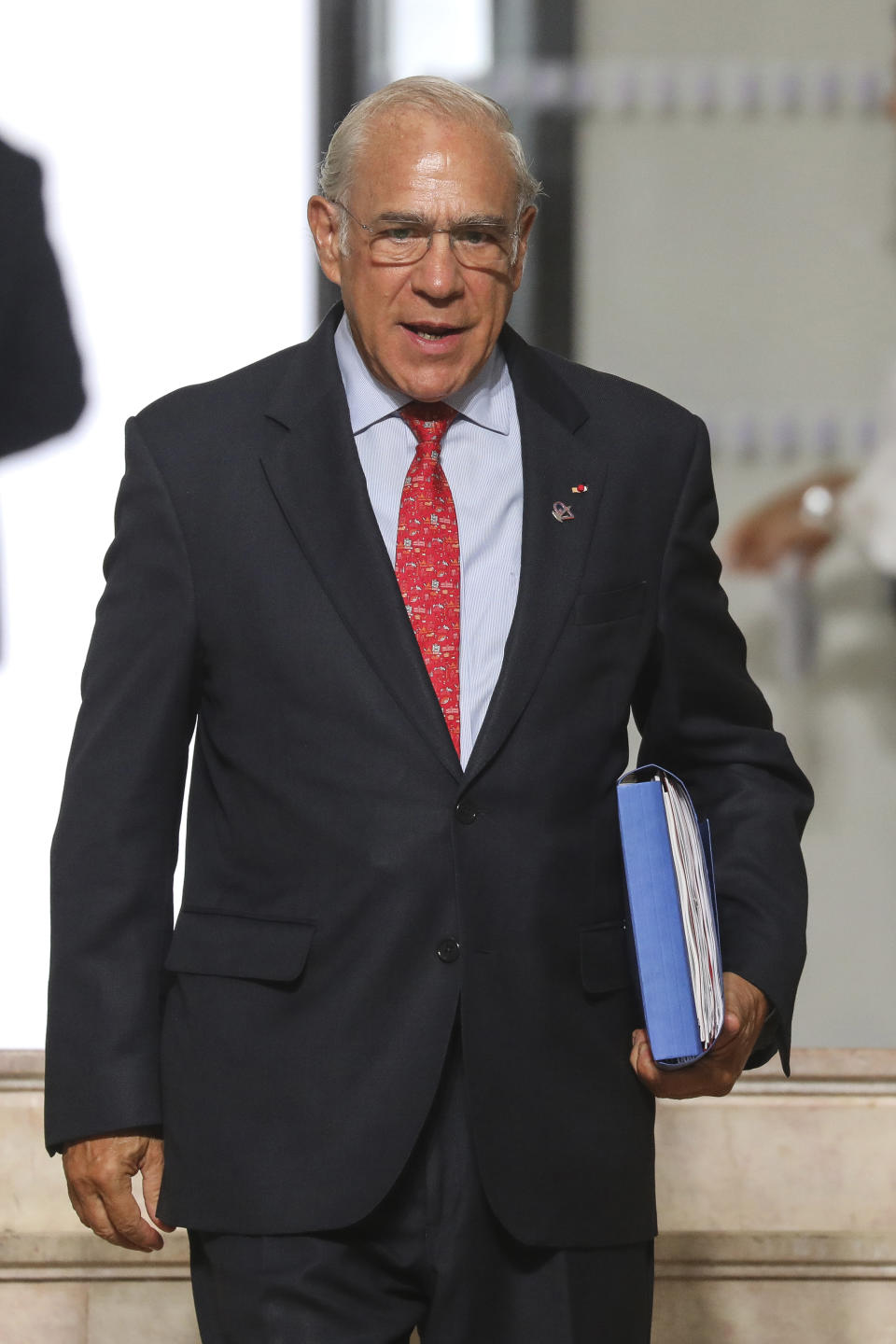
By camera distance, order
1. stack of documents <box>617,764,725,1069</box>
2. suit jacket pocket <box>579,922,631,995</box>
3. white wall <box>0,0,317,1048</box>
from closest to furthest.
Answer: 1. stack of documents <box>617,764,725,1069</box>
2. suit jacket pocket <box>579,922,631,995</box>
3. white wall <box>0,0,317,1048</box>

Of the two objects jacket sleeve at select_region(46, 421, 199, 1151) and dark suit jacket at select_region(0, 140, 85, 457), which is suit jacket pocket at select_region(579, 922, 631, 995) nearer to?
jacket sleeve at select_region(46, 421, 199, 1151)

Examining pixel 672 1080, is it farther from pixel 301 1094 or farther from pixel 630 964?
pixel 301 1094

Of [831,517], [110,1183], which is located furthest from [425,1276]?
[831,517]

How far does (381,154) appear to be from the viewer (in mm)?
2094

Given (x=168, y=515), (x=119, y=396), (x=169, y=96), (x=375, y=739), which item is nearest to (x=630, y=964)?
(x=375, y=739)

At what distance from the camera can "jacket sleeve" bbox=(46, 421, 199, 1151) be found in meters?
2.00

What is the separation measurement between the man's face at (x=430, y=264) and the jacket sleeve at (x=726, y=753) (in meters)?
0.28

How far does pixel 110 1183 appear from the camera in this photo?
199 cm

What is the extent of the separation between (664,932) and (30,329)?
2167 millimetres

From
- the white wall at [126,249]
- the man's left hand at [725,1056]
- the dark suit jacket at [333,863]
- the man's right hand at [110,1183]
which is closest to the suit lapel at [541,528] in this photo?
the dark suit jacket at [333,863]

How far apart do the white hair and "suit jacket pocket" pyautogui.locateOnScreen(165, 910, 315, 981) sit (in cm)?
67

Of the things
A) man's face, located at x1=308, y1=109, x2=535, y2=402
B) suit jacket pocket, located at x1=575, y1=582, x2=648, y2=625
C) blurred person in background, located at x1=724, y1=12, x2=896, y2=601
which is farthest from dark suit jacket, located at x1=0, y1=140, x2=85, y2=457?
suit jacket pocket, located at x1=575, y1=582, x2=648, y2=625

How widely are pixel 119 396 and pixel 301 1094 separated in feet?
6.48

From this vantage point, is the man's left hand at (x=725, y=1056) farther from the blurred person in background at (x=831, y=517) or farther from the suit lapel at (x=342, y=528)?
the blurred person in background at (x=831, y=517)
